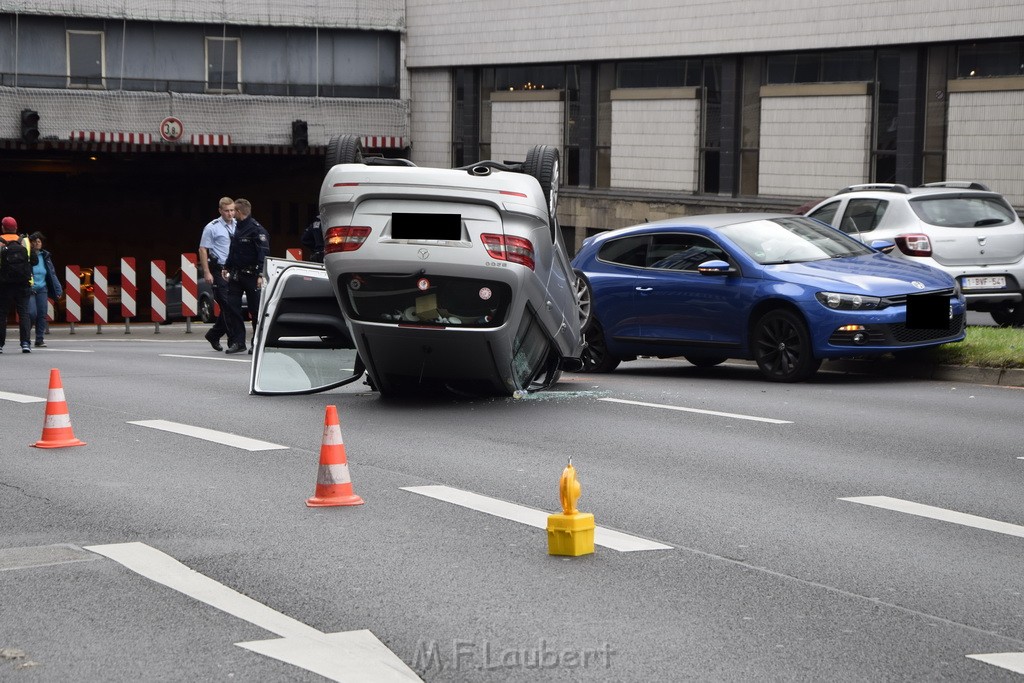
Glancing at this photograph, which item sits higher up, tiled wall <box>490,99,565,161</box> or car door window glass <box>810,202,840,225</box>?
tiled wall <box>490,99,565,161</box>

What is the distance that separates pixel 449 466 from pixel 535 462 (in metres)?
0.51

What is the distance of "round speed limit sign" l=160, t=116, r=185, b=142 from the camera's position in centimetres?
3825

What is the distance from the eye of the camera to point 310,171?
139ft

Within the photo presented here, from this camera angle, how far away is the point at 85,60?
125 ft

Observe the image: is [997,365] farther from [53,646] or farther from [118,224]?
[118,224]

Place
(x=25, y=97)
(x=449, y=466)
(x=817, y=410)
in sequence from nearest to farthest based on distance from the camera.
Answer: (x=449, y=466)
(x=817, y=410)
(x=25, y=97)

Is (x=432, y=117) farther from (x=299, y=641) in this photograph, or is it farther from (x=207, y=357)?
(x=299, y=641)

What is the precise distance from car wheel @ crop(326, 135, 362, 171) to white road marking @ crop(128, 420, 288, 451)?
2355mm

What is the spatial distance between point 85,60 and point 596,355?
26.1 metres

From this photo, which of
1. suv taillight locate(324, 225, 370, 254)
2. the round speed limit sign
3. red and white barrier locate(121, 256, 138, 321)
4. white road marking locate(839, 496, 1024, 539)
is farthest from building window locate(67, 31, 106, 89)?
white road marking locate(839, 496, 1024, 539)

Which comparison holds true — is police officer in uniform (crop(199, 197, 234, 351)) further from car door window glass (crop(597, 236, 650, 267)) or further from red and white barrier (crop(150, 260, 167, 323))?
red and white barrier (crop(150, 260, 167, 323))

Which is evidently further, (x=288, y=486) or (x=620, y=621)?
(x=288, y=486)

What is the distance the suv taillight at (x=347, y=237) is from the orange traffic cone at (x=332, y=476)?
3361mm

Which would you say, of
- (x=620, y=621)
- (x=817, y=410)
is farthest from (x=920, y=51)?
(x=620, y=621)
